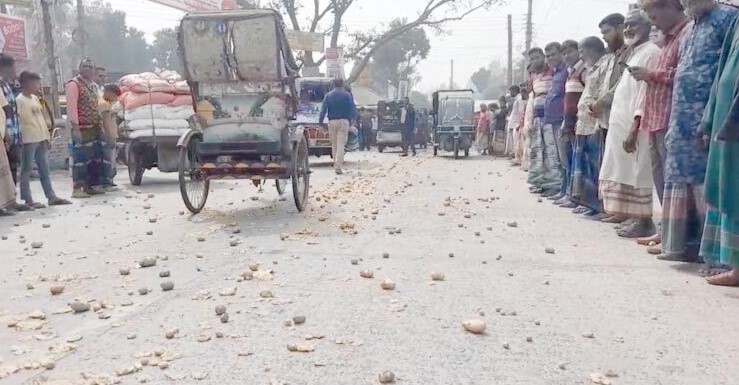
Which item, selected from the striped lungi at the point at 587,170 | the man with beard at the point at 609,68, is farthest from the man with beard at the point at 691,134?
the striped lungi at the point at 587,170

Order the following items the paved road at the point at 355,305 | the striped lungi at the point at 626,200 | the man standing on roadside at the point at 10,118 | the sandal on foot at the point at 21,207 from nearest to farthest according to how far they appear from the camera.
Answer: the paved road at the point at 355,305, the striped lungi at the point at 626,200, the man standing on roadside at the point at 10,118, the sandal on foot at the point at 21,207

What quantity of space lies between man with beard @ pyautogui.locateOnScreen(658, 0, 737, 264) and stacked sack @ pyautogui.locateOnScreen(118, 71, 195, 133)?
800 centimetres

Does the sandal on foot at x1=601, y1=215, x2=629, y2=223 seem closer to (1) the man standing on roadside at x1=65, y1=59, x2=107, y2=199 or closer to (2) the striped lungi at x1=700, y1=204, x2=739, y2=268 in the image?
(2) the striped lungi at x1=700, y1=204, x2=739, y2=268

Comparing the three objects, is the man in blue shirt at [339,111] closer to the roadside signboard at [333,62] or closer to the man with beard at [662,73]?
the man with beard at [662,73]

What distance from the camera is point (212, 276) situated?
15.3ft

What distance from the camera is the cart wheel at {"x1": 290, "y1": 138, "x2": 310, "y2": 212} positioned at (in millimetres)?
7328

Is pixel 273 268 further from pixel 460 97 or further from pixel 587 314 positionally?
pixel 460 97

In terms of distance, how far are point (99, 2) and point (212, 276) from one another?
6055cm

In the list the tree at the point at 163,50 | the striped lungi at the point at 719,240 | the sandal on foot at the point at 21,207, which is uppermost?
the tree at the point at 163,50

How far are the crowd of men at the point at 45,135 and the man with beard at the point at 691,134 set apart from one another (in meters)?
7.11

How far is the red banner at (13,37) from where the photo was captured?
19.8 metres

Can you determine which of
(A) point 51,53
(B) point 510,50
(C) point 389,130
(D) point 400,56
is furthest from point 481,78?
(A) point 51,53

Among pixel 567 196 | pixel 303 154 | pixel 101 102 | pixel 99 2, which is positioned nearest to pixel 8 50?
pixel 101 102

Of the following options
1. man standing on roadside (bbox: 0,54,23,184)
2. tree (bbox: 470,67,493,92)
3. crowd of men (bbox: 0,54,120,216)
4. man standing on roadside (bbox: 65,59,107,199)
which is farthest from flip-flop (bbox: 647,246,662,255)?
tree (bbox: 470,67,493,92)
